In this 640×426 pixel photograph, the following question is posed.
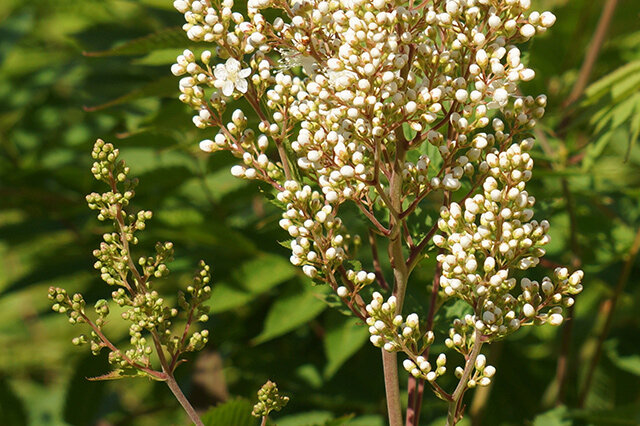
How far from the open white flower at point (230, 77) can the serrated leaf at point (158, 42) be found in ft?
2.12

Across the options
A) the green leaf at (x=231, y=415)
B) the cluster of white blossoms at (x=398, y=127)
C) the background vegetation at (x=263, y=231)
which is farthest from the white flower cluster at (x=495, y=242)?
the background vegetation at (x=263, y=231)

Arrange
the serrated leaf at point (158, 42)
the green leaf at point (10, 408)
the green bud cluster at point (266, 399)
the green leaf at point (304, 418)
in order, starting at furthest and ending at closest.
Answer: the green leaf at point (10, 408)
the green leaf at point (304, 418)
the serrated leaf at point (158, 42)
the green bud cluster at point (266, 399)

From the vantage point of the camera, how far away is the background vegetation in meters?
1.97

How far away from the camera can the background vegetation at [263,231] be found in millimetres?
1969

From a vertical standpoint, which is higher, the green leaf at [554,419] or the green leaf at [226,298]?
the green leaf at [554,419]

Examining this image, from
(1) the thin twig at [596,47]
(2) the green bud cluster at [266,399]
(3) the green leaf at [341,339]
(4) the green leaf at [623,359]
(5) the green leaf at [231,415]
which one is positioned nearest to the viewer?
(2) the green bud cluster at [266,399]

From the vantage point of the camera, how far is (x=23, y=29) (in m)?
2.63

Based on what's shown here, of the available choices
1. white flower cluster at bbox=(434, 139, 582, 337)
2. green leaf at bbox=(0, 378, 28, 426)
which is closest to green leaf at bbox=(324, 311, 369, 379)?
white flower cluster at bbox=(434, 139, 582, 337)

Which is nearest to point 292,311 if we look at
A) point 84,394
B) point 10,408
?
point 84,394

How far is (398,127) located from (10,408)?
2060 millimetres

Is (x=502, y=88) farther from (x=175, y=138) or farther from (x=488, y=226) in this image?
(x=175, y=138)

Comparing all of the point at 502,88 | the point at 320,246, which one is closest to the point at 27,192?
the point at 320,246

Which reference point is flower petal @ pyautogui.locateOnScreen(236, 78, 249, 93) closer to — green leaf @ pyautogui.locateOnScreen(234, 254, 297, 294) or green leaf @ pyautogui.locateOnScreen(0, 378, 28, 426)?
green leaf @ pyautogui.locateOnScreen(234, 254, 297, 294)

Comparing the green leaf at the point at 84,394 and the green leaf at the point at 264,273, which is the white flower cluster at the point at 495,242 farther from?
the green leaf at the point at 84,394
